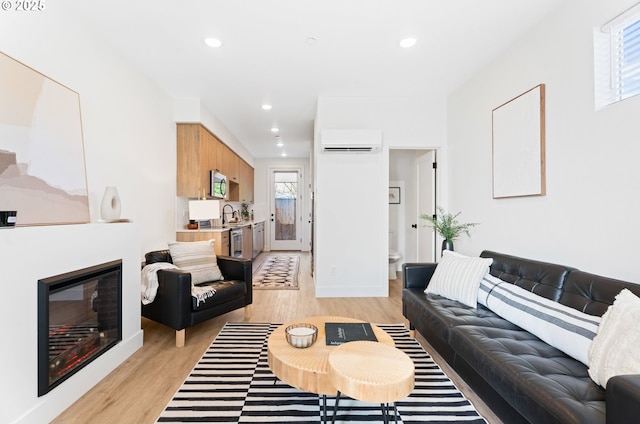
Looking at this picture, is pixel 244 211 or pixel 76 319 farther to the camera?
pixel 244 211

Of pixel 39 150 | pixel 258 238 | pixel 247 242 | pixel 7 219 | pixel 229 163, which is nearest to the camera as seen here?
pixel 7 219

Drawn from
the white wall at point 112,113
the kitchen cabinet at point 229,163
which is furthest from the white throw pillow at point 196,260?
the kitchen cabinet at point 229,163

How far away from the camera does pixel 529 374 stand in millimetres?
1345

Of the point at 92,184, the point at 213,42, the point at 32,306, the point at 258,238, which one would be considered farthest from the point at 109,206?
the point at 258,238

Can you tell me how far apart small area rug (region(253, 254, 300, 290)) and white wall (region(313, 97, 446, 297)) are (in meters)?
0.88

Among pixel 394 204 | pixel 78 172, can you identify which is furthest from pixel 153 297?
pixel 394 204

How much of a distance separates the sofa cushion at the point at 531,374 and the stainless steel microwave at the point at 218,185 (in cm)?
378

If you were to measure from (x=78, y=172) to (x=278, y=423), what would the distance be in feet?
7.46

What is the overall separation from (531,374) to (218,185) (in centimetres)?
441

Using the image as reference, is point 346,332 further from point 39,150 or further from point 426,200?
point 426,200

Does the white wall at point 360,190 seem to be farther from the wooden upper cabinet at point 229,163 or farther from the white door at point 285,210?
the white door at point 285,210

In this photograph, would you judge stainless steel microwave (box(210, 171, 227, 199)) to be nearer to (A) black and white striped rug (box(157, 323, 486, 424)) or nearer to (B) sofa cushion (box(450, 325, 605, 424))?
(A) black and white striped rug (box(157, 323, 486, 424))

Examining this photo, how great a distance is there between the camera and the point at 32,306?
63.2 inches

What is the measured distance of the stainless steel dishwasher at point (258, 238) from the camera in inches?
275
